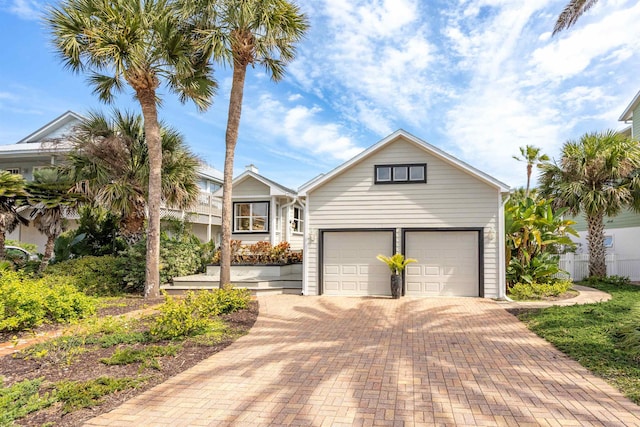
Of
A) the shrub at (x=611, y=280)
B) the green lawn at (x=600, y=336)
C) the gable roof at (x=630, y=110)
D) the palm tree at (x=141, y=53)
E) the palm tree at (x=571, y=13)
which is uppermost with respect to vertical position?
the gable roof at (x=630, y=110)

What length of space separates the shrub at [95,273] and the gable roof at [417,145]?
6.56m

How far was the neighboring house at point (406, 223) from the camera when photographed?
12266mm

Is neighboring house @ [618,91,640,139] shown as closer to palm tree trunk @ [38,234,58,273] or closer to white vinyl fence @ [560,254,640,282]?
white vinyl fence @ [560,254,640,282]

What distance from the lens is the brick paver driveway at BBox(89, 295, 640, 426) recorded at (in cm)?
Result: 405

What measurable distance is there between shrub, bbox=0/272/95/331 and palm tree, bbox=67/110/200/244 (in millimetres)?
3766

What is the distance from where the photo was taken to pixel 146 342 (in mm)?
6801

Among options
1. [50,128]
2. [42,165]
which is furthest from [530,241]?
[50,128]

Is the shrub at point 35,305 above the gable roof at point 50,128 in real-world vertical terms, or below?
below

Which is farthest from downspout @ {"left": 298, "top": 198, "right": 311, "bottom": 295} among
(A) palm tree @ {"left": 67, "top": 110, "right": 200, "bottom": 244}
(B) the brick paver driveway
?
(B) the brick paver driveway

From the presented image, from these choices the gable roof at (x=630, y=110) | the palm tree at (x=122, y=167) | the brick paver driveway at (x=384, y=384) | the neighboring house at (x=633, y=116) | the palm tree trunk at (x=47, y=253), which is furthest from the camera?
the neighboring house at (x=633, y=116)

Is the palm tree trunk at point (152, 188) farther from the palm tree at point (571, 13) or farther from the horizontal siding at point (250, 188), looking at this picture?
the palm tree at point (571, 13)

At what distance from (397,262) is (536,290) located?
14.8 ft

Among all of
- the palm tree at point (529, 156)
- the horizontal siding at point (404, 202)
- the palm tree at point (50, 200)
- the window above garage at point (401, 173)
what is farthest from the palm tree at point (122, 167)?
the palm tree at point (529, 156)

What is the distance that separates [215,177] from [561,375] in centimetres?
2375
